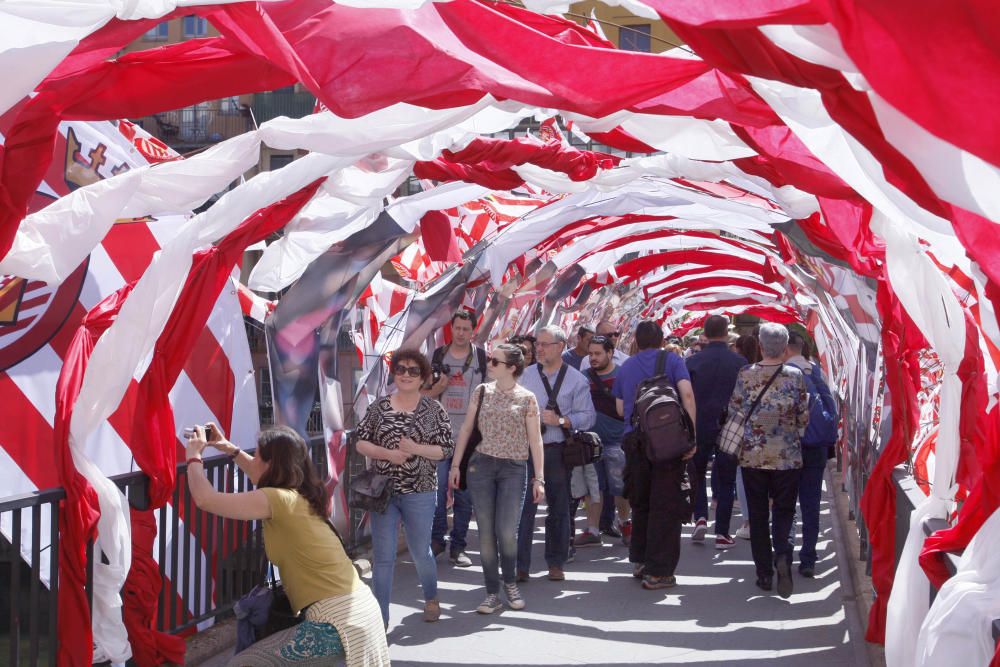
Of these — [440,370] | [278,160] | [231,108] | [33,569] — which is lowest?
[33,569]

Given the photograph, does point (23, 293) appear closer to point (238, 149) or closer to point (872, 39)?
point (238, 149)

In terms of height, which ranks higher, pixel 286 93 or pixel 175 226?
pixel 286 93

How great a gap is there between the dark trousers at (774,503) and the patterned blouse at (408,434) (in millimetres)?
2202

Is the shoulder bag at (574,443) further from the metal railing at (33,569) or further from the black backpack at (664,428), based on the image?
the metal railing at (33,569)

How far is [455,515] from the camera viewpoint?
896 centimetres

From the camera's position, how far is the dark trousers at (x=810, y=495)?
324 inches

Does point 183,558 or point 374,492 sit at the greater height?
point 374,492

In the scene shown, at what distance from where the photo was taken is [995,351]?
580 cm

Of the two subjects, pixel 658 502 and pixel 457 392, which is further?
pixel 457 392

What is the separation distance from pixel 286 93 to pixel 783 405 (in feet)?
82.7

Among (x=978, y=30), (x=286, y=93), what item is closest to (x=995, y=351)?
(x=978, y=30)

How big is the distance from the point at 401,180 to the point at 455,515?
10.2 ft

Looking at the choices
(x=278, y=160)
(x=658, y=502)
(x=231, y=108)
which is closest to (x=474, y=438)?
(x=658, y=502)

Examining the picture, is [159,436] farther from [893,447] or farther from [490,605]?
[893,447]
